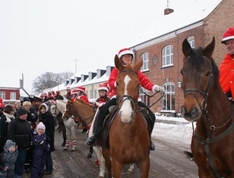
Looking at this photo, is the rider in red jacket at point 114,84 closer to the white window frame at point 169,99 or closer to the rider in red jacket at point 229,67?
the rider in red jacket at point 229,67

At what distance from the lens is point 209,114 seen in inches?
137

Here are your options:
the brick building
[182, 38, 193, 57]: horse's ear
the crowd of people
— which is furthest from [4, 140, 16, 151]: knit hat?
the brick building

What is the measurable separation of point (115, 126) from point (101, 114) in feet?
3.04

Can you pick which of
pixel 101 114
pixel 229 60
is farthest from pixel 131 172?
pixel 229 60

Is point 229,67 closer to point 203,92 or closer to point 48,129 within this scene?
point 203,92

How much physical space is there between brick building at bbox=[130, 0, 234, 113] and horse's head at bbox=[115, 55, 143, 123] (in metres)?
17.4

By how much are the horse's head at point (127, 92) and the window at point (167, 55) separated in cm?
2041

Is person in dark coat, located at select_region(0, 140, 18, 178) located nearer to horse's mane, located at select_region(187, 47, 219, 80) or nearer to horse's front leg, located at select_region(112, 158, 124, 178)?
horse's front leg, located at select_region(112, 158, 124, 178)

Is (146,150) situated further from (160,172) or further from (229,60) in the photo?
(160,172)

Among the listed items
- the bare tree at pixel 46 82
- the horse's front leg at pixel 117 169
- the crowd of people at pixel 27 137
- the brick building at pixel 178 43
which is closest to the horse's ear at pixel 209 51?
the crowd of people at pixel 27 137

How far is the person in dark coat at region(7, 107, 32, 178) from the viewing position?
19.5ft

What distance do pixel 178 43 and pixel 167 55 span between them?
7.00ft

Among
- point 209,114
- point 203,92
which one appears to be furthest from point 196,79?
point 209,114

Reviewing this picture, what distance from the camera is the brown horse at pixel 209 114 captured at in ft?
10.1
